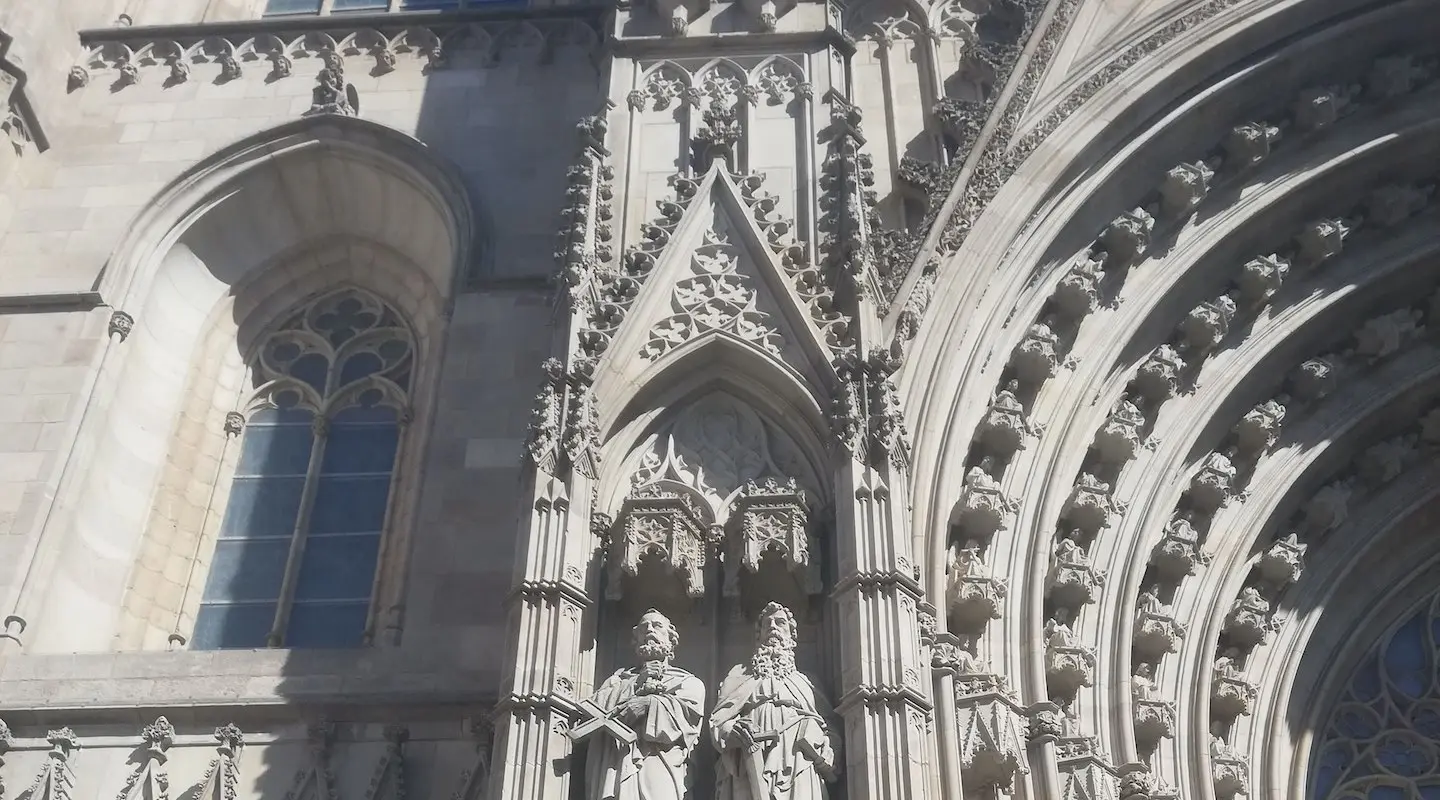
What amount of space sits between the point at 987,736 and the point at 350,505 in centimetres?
640

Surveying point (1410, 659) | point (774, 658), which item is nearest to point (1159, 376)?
point (1410, 659)

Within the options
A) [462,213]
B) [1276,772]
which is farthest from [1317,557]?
[462,213]

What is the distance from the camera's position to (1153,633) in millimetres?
13023

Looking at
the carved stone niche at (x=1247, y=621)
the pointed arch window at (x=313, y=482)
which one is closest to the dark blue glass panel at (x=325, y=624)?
the pointed arch window at (x=313, y=482)

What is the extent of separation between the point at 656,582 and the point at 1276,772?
600 centimetres

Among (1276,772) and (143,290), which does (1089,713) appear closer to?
(1276,772)

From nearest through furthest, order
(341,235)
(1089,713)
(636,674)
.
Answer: (636,674)
(1089,713)
(341,235)

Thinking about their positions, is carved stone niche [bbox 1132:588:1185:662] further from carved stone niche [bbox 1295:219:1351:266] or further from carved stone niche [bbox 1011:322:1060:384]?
carved stone niche [bbox 1295:219:1351:266]

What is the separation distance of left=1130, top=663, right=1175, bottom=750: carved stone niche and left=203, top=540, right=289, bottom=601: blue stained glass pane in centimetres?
684

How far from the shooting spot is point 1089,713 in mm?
12109

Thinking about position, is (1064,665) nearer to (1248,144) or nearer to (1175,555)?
(1175,555)

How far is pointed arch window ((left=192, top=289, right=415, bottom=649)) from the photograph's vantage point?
45.9 feet

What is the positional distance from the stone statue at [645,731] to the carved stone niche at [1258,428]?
6.24m

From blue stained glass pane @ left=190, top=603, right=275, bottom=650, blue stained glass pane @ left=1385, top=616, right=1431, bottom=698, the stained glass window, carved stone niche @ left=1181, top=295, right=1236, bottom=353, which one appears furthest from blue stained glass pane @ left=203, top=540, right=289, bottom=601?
blue stained glass pane @ left=1385, top=616, right=1431, bottom=698
